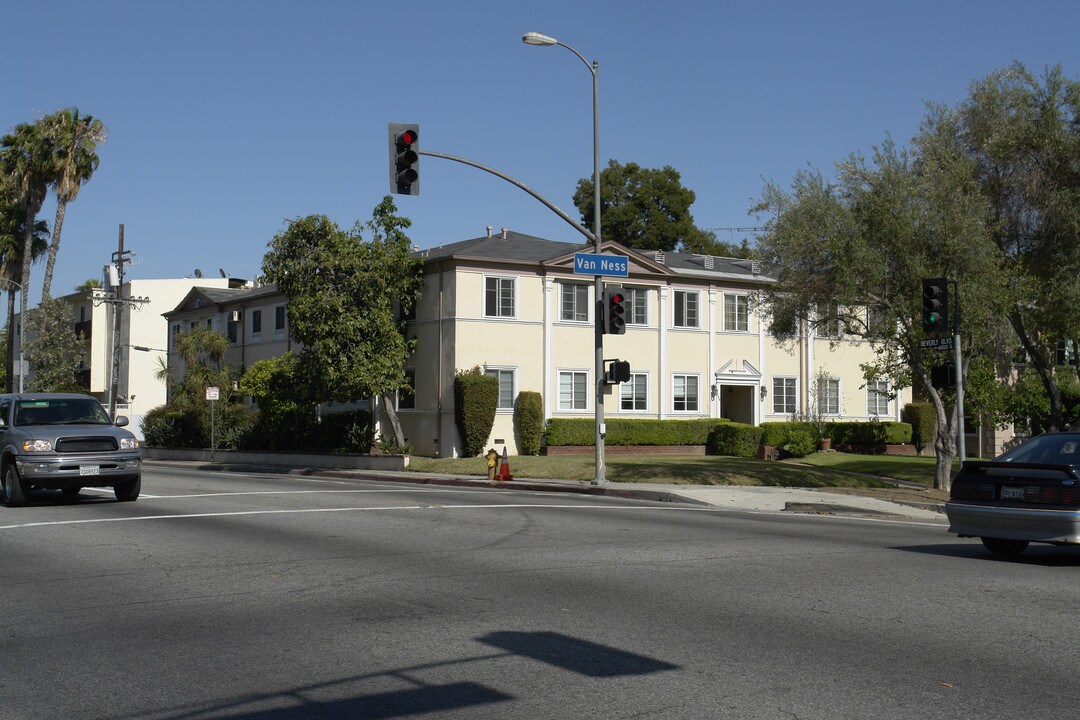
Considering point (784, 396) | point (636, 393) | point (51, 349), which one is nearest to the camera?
point (636, 393)

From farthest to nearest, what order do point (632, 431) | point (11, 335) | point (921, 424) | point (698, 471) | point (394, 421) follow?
point (11, 335), point (921, 424), point (632, 431), point (394, 421), point (698, 471)

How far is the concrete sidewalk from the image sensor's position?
2145 cm

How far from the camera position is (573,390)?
4328cm

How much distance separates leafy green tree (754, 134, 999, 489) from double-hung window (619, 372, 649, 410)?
16827 mm

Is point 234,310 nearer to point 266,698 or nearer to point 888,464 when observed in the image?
point 888,464

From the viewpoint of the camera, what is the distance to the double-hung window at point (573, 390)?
4303 cm

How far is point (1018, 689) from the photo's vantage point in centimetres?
658

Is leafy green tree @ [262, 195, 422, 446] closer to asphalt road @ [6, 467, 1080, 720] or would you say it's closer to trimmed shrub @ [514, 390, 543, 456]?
trimmed shrub @ [514, 390, 543, 456]

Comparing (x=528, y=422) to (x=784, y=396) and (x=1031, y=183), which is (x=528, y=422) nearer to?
(x=784, y=396)

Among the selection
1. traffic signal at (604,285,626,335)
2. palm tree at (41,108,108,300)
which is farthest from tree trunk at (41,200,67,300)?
traffic signal at (604,285,626,335)

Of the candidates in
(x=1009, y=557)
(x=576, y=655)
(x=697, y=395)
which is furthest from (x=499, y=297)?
(x=576, y=655)

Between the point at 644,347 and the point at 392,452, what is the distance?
1115cm

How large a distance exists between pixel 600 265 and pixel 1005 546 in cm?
1409

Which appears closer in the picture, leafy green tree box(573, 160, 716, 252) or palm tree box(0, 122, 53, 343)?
palm tree box(0, 122, 53, 343)
